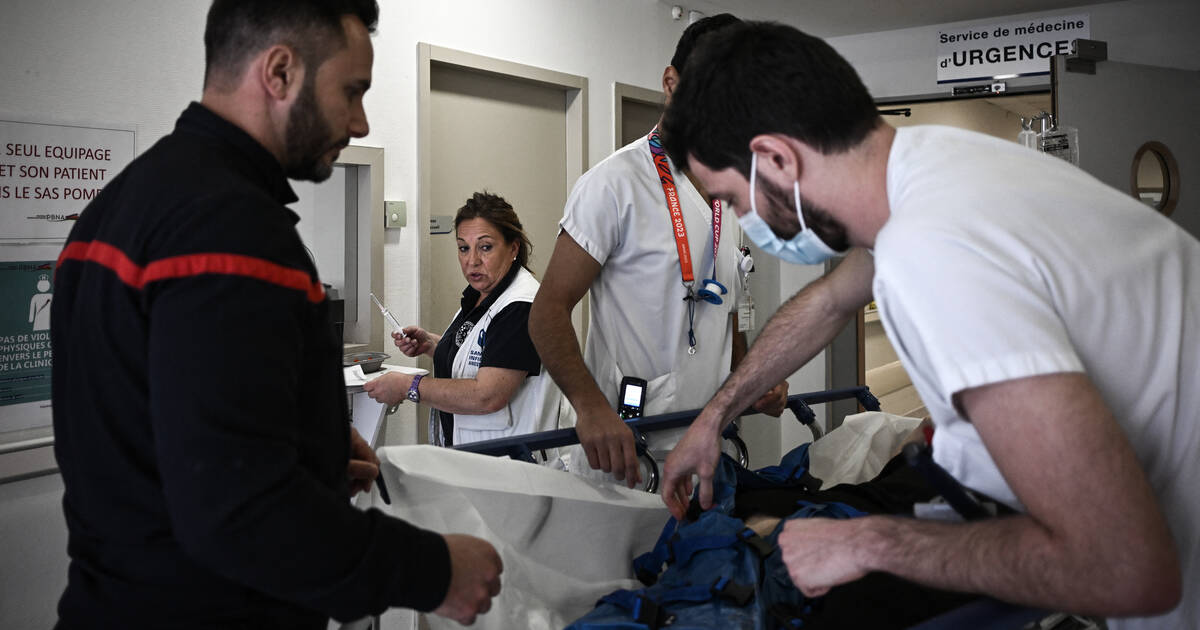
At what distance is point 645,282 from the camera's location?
218 cm

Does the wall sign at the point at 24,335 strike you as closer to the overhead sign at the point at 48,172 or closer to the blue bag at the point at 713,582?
the overhead sign at the point at 48,172

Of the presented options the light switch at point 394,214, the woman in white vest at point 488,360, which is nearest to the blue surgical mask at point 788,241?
the woman in white vest at point 488,360

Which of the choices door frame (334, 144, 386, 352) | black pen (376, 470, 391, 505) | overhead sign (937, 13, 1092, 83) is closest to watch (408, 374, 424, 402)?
door frame (334, 144, 386, 352)

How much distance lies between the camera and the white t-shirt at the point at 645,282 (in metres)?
2.13

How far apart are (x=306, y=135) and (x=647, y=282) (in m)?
1.21

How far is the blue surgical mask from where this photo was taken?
127 centimetres

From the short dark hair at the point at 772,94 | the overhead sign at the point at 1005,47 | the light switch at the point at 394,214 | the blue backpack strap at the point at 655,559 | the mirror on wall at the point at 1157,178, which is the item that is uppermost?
the overhead sign at the point at 1005,47

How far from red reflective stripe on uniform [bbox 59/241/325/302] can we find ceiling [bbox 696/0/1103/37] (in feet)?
14.8

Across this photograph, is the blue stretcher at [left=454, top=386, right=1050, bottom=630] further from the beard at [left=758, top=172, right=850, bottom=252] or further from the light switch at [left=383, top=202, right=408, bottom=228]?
the light switch at [left=383, top=202, right=408, bottom=228]

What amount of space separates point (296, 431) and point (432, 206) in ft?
10.2

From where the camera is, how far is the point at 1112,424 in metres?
0.88

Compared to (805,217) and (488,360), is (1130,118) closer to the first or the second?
(488,360)

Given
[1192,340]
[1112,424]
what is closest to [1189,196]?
[1192,340]

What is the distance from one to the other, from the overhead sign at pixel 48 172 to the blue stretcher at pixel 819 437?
169 centimetres
